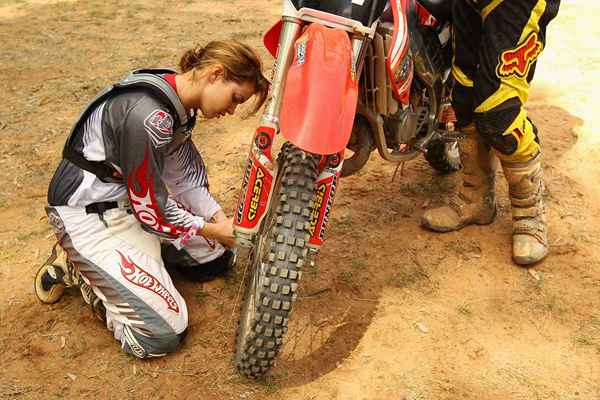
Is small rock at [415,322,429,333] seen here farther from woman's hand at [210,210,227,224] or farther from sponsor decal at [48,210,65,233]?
sponsor decal at [48,210,65,233]

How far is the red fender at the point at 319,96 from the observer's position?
6.31 feet

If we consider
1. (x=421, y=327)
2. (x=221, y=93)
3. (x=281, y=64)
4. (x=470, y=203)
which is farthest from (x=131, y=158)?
→ (x=470, y=203)

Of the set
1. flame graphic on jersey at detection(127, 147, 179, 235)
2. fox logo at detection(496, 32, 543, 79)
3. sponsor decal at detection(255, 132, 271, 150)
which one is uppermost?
fox logo at detection(496, 32, 543, 79)

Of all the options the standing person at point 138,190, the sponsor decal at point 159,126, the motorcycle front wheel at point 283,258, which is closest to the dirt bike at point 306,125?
the motorcycle front wheel at point 283,258

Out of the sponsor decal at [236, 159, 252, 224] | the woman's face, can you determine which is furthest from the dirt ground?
the woman's face

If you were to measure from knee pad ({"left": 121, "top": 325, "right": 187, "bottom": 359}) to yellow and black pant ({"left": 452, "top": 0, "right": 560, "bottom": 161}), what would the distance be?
1658 mm

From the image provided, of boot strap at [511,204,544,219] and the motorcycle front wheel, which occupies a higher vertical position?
the motorcycle front wheel

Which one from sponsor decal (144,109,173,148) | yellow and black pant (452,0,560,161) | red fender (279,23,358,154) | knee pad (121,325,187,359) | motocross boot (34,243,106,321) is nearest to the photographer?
red fender (279,23,358,154)

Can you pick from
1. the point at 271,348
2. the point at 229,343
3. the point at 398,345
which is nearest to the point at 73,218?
the point at 229,343

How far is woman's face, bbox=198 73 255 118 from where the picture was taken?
236 centimetres

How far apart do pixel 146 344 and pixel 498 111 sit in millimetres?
1791

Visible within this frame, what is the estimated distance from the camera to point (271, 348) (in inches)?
82.3

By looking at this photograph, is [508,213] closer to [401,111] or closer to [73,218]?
[401,111]

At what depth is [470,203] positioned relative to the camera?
→ 3.29 metres
